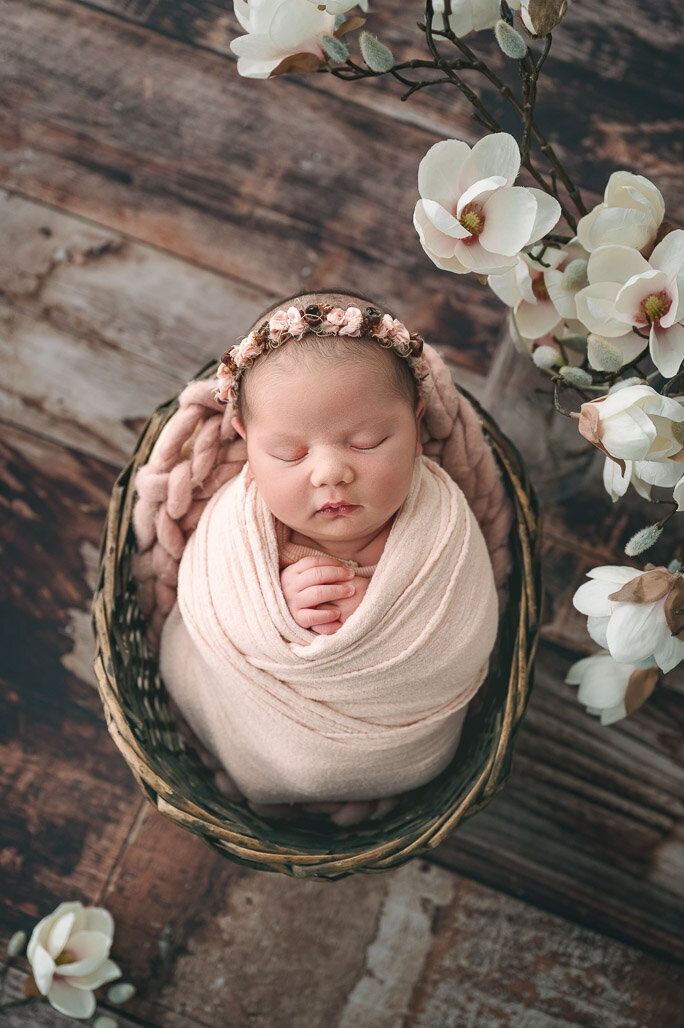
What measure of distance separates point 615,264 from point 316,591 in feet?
1.64

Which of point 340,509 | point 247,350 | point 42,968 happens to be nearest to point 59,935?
point 42,968

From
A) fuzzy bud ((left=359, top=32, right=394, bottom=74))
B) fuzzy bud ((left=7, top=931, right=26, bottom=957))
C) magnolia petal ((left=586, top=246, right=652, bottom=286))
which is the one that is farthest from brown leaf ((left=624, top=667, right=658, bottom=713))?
fuzzy bud ((left=7, top=931, right=26, bottom=957))

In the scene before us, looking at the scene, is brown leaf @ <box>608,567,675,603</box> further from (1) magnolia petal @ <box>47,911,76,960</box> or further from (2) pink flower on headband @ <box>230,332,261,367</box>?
(1) magnolia petal @ <box>47,911,76,960</box>

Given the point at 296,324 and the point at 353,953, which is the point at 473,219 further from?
the point at 353,953

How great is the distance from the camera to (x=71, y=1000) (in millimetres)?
1197

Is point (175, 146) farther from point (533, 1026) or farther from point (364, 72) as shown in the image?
point (533, 1026)

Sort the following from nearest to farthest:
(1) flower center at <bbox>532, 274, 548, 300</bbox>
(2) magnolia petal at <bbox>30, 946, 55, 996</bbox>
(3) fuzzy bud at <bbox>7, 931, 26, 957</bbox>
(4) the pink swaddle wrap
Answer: (1) flower center at <bbox>532, 274, 548, 300</bbox>
(4) the pink swaddle wrap
(2) magnolia petal at <bbox>30, 946, 55, 996</bbox>
(3) fuzzy bud at <bbox>7, 931, 26, 957</bbox>

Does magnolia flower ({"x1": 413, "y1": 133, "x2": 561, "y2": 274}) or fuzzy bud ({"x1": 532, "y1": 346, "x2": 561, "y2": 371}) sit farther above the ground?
magnolia flower ({"x1": 413, "y1": 133, "x2": 561, "y2": 274})

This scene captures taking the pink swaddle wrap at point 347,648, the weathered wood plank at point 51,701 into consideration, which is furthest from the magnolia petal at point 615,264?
the weathered wood plank at point 51,701

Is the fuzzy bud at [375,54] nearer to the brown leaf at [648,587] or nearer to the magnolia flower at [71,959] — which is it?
the brown leaf at [648,587]

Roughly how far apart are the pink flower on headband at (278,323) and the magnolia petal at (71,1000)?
94 cm

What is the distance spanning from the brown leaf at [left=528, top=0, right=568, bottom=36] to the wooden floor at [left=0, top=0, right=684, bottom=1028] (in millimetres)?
788

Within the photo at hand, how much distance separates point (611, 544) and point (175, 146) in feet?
3.26

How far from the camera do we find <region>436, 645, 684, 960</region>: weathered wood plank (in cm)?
131
